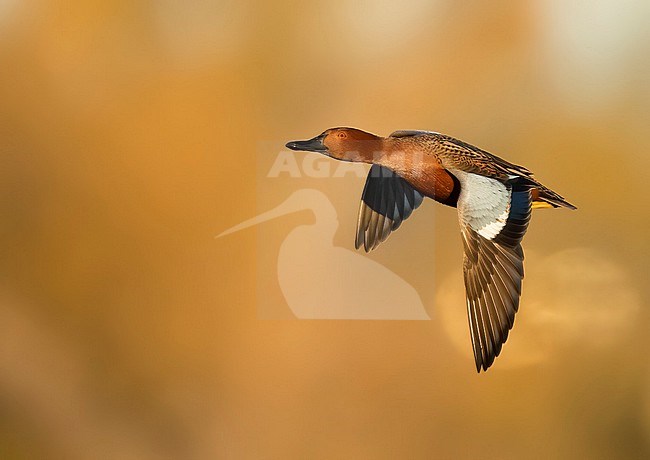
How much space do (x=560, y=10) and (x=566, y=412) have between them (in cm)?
66

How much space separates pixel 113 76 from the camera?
1.31 m

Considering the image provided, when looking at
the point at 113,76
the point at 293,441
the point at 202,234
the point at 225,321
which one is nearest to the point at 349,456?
the point at 293,441

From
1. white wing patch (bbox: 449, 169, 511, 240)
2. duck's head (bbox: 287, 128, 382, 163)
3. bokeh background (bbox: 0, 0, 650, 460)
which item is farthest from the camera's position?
bokeh background (bbox: 0, 0, 650, 460)

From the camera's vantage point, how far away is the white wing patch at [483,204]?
94 centimetres

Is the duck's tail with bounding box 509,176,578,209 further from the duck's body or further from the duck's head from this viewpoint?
the duck's head

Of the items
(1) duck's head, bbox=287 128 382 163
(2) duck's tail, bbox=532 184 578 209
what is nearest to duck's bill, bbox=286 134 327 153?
(1) duck's head, bbox=287 128 382 163

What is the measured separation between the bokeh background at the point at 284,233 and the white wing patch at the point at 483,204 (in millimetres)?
285

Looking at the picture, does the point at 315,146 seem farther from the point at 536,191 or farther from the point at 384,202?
the point at 536,191

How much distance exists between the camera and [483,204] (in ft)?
3.11

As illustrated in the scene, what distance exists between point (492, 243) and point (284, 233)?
0.44 m

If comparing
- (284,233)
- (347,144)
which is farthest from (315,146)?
(284,233)

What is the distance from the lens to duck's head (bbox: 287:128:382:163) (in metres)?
1.06

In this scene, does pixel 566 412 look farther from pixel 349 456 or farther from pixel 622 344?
pixel 349 456

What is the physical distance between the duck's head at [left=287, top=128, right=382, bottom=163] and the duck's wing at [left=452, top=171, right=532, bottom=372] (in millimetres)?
130
